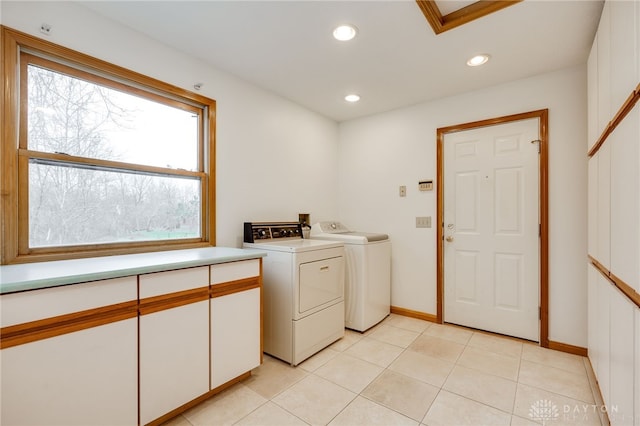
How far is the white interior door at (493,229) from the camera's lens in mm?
2635

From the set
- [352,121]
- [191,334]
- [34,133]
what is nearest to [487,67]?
[352,121]

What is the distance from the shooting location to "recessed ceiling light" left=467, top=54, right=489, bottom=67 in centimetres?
228

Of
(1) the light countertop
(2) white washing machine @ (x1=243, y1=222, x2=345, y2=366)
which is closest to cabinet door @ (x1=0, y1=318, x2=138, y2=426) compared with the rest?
(1) the light countertop

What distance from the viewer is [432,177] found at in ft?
10.4

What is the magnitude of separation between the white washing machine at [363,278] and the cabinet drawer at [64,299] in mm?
1973

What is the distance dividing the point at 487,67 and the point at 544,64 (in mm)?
447

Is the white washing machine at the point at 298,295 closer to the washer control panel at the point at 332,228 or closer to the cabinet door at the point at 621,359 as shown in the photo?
the washer control panel at the point at 332,228

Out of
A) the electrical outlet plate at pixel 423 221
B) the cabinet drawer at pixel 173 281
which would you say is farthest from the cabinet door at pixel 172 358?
the electrical outlet plate at pixel 423 221

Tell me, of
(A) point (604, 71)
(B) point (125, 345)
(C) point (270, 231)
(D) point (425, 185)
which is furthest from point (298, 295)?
(A) point (604, 71)

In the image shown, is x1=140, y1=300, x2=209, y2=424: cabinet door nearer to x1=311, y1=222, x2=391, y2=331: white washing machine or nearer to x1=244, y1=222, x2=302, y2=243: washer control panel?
x1=244, y1=222, x2=302, y2=243: washer control panel

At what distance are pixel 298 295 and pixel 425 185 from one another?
1920 millimetres

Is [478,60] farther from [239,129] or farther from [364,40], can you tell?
[239,129]

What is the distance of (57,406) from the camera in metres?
1.21

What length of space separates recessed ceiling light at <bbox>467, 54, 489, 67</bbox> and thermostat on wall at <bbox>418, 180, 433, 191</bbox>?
1.19 metres
